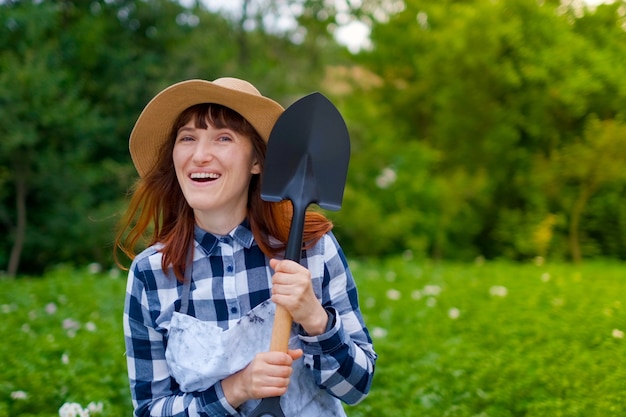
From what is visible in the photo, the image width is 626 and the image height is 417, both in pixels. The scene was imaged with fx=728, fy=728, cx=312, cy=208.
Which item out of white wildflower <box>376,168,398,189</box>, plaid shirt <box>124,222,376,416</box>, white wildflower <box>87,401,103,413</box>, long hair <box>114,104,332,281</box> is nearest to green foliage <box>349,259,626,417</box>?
white wildflower <box>87,401,103,413</box>

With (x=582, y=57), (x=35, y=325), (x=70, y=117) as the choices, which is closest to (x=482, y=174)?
(x=582, y=57)

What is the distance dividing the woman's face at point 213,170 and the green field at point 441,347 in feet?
4.65

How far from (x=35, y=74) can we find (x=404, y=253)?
582 centimetres

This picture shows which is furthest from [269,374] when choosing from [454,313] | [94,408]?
[454,313]

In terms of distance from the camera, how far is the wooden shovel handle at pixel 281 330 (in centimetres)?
155

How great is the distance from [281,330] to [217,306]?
220mm

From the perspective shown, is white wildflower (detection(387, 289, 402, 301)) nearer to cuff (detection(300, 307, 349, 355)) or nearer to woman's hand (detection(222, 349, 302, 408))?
cuff (detection(300, 307, 349, 355))

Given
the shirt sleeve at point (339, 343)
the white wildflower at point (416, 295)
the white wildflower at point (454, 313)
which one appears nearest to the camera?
the shirt sleeve at point (339, 343)

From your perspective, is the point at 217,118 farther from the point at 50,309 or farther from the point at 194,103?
the point at 50,309

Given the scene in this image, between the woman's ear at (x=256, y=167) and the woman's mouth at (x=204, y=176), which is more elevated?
the woman's ear at (x=256, y=167)

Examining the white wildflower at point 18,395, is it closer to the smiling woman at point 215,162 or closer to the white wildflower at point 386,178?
the smiling woman at point 215,162

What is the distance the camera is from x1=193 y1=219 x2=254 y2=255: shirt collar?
176cm

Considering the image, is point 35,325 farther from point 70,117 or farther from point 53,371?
point 70,117

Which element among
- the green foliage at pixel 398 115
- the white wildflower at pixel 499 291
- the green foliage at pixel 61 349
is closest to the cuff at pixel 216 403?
the green foliage at pixel 61 349
